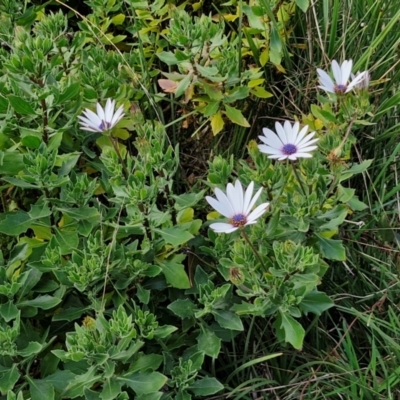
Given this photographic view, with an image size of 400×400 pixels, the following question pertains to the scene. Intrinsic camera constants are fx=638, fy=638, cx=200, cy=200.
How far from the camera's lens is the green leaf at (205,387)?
56.2 inches

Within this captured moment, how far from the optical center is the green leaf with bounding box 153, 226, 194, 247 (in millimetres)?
1411

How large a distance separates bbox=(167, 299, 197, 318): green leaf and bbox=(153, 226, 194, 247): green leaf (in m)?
0.14

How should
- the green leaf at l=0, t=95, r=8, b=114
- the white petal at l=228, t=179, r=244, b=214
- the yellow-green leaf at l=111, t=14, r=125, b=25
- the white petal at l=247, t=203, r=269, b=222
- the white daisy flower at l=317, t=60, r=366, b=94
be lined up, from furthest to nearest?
the yellow-green leaf at l=111, t=14, r=125, b=25
the green leaf at l=0, t=95, r=8, b=114
the white daisy flower at l=317, t=60, r=366, b=94
the white petal at l=228, t=179, r=244, b=214
the white petal at l=247, t=203, r=269, b=222

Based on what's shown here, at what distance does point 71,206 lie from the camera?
1.53 metres

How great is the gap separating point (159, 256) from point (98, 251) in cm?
17

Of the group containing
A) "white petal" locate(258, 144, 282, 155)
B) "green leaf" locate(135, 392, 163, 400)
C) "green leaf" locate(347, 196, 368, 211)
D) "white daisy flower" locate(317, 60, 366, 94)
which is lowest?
"green leaf" locate(135, 392, 163, 400)

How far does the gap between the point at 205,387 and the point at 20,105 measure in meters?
0.79

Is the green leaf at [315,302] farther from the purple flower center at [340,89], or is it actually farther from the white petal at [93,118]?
the white petal at [93,118]

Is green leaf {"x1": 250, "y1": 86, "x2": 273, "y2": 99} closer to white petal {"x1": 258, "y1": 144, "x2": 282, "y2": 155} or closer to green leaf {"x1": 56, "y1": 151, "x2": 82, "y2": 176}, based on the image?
white petal {"x1": 258, "y1": 144, "x2": 282, "y2": 155}

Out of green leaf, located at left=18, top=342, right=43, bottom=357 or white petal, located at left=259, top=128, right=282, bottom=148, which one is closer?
green leaf, located at left=18, top=342, right=43, bottom=357

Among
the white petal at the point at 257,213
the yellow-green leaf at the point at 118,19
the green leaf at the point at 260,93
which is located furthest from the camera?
the yellow-green leaf at the point at 118,19

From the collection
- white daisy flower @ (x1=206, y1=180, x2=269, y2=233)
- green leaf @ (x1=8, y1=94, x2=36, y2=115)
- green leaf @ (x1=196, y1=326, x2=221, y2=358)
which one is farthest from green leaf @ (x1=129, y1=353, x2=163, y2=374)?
green leaf @ (x1=8, y1=94, x2=36, y2=115)

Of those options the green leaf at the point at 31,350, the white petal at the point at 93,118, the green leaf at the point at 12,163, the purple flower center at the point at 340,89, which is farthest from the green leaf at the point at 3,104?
the purple flower center at the point at 340,89

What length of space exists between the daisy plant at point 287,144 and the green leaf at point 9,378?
2.34ft
